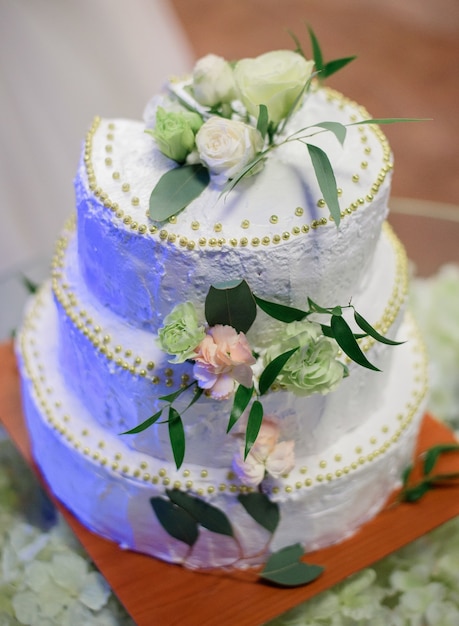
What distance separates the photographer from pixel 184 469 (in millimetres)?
1374

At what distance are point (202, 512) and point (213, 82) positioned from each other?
28.4 inches

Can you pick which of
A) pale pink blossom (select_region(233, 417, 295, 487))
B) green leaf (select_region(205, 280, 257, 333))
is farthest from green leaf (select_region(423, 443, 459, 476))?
green leaf (select_region(205, 280, 257, 333))

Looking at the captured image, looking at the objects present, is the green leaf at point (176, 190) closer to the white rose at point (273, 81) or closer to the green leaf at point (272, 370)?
the white rose at point (273, 81)

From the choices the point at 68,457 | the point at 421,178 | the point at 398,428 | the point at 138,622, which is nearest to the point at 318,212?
the point at 398,428

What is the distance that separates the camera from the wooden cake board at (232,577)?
1.44 meters

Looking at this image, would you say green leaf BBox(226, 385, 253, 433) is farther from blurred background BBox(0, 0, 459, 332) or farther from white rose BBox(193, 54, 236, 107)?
blurred background BBox(0, 0, 459, 332)

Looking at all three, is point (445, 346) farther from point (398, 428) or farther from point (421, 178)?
point (421, 178)

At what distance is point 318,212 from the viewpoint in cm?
121

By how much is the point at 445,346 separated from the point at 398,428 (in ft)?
2.39

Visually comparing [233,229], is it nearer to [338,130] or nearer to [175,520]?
[338,130]

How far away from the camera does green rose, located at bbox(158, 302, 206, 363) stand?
1143mm

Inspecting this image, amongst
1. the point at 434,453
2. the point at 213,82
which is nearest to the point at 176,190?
the point at 213,82

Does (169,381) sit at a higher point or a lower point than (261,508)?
higher

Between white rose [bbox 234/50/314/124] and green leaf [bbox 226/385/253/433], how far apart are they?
44 cm
